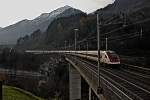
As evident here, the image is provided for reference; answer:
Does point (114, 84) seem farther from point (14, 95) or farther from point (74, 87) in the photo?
point (74, 87)

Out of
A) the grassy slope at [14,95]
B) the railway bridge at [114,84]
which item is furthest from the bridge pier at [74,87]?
the grassy slope at [14,95]

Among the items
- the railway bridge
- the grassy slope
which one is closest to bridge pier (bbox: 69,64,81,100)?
the railway bridge

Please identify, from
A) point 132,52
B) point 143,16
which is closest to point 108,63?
point 132,52

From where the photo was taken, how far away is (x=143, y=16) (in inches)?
5310

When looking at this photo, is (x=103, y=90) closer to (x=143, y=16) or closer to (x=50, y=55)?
(x=143, y=16)

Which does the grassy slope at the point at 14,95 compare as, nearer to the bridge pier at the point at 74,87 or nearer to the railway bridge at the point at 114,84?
the railway bridge at the point at 114,84

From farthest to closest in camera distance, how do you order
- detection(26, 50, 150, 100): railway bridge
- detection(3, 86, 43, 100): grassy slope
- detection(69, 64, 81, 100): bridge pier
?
detection(69, 64, 81, 100): bridge pier < detection(3, 86, 43, 100): grassy slope < detection(26, 50, 150, 100): railway bridge

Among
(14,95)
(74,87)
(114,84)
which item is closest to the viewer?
(114,84)

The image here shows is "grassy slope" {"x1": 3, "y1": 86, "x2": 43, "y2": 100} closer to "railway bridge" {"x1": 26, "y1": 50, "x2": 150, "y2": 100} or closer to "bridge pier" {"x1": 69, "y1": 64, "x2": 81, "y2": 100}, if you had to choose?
"railway bridge" {"x1": 26, "y1": 50, "x2": 150, "y2": 100}

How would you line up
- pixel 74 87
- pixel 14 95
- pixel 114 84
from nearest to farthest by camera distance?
pixel 114 84
pixel 14 95
pixel 74 87

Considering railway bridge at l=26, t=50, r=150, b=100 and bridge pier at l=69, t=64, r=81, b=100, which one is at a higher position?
railway bridge at l=26, t=50, r=150, b=100

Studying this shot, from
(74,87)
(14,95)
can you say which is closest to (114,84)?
(14,95)

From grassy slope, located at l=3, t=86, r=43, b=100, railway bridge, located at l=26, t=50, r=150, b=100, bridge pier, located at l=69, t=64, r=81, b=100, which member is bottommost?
bridge pier, located at l=69, t=64, r=81, b=100

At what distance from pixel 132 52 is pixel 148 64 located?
672 inches
